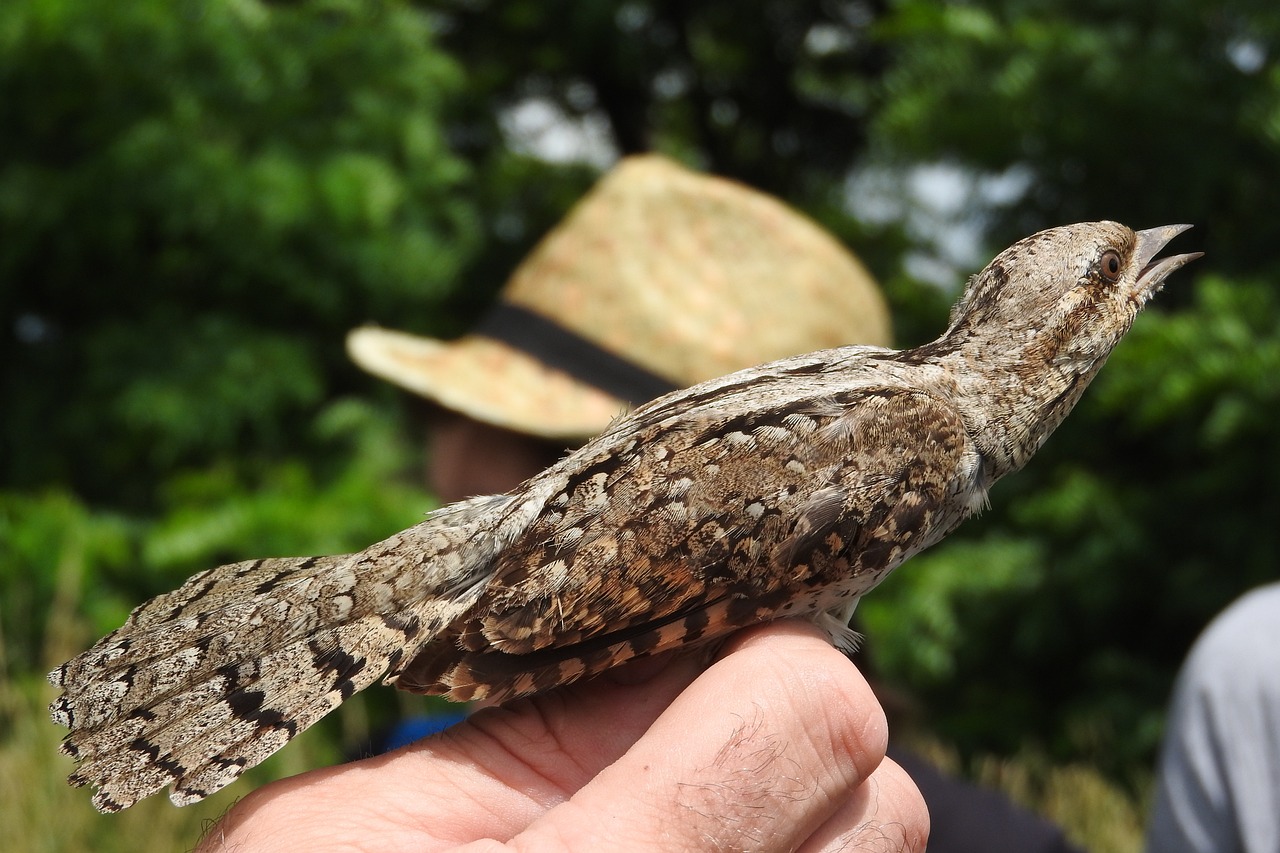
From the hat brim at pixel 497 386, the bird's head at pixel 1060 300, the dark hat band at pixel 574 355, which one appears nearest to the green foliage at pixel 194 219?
the hat brim at pixel 497 386

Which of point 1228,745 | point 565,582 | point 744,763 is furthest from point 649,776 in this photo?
point 1228,745

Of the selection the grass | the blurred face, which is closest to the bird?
the blurred face

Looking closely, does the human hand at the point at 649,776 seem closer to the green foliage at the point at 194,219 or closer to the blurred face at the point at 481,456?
the blurred face at the point at 481,456

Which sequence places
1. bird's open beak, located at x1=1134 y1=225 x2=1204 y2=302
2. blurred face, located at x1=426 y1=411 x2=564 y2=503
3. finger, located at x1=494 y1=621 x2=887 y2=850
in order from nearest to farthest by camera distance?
finger, located at x1=494 y1=621 x2=887 y2=850 < bird's open beak, located at x1=1134 y1=225 x2=1204 y2=302 < blurred face, located at x1=426 y1=411 x2=564 y2=503

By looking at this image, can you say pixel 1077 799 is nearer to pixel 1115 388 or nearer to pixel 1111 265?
pixel 1115 388

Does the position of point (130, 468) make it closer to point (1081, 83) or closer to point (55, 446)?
point (55, 446)

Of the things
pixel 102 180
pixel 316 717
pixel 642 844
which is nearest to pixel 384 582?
pixel 316 717

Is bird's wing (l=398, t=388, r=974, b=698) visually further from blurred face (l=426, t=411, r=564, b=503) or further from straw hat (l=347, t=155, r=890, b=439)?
blurred face (l=426, t=411, r=564, b=503)
